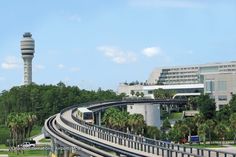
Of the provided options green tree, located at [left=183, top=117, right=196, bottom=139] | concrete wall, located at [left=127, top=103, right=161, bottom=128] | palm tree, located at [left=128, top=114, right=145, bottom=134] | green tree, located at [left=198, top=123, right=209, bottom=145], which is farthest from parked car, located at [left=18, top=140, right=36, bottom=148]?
concrete wall, located at [left=127, top=103, right=161, bottom=128]

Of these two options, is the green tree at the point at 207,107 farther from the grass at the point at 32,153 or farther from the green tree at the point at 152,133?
the grass at the point at 32,153

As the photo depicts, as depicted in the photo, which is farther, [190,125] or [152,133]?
[190,125]

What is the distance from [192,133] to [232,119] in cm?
1149

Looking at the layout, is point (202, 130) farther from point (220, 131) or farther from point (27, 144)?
point (27, 144)

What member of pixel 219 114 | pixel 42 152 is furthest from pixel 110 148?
pixel 219 114

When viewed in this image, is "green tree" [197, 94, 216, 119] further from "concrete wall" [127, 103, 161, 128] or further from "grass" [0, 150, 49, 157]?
"grass" [0, 150, 49, 157]

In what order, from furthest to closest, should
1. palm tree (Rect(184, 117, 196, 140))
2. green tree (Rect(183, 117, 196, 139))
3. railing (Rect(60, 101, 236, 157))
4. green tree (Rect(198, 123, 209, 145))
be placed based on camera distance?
palm tree (Rect(184, 117, 196, 140)), green tree (Rect(183, 117, 196, 139)), green tree (Rect(198, 123, 209, 145)), railing (Rect(60, 101, 236, 157))

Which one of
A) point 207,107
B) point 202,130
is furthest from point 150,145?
point 207,107

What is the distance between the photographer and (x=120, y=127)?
393 ft

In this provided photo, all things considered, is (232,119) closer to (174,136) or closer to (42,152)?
(174,136)

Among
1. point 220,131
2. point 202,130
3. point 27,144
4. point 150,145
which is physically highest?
point 150,145

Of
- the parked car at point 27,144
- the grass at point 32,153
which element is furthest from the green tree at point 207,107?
the grass at point 32,153

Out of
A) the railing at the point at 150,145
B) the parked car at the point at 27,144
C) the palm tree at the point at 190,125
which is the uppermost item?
the railing at the point at 150,145

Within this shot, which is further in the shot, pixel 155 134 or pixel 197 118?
pixel 197 118
